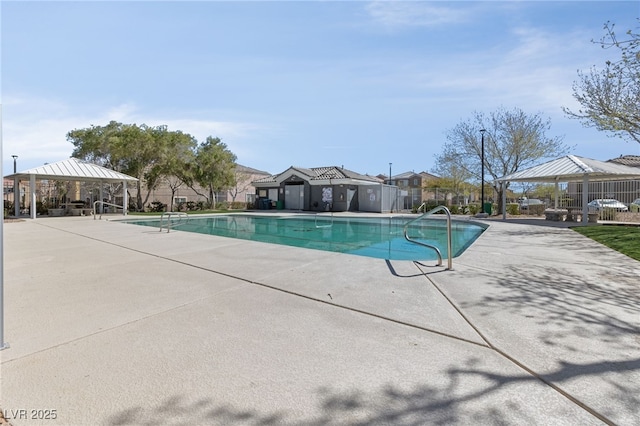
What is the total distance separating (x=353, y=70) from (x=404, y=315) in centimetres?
930

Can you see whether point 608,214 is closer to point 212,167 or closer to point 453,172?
point 453,172

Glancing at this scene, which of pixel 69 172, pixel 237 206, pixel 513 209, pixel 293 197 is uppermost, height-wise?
pixel 69 172

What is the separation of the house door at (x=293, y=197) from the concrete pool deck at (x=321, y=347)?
2278cm

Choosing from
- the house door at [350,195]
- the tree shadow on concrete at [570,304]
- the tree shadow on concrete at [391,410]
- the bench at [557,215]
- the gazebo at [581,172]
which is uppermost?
the gazebo at [581,172]

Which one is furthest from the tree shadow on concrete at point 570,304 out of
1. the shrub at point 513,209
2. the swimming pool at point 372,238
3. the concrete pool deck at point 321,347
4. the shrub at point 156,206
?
the shrub at point 156,206

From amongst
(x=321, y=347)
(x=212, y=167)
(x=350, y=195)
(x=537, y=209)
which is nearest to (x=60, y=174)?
(x=212, y=167)

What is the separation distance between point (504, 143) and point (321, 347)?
79.7ft

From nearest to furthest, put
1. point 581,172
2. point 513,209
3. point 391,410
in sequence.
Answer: point 391,410 < point 581,172 < point 513,209

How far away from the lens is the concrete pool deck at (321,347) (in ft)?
6.32

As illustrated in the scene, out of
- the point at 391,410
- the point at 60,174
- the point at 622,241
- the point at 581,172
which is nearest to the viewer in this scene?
the point at 391,410

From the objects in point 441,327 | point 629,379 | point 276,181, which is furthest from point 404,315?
point 276,181

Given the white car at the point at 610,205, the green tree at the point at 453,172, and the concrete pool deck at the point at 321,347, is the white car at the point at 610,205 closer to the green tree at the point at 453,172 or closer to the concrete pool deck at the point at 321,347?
the green tree at the point at 453,172

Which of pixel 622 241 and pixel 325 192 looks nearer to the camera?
pixel 622 241

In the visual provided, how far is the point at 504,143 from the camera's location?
73.9ft
